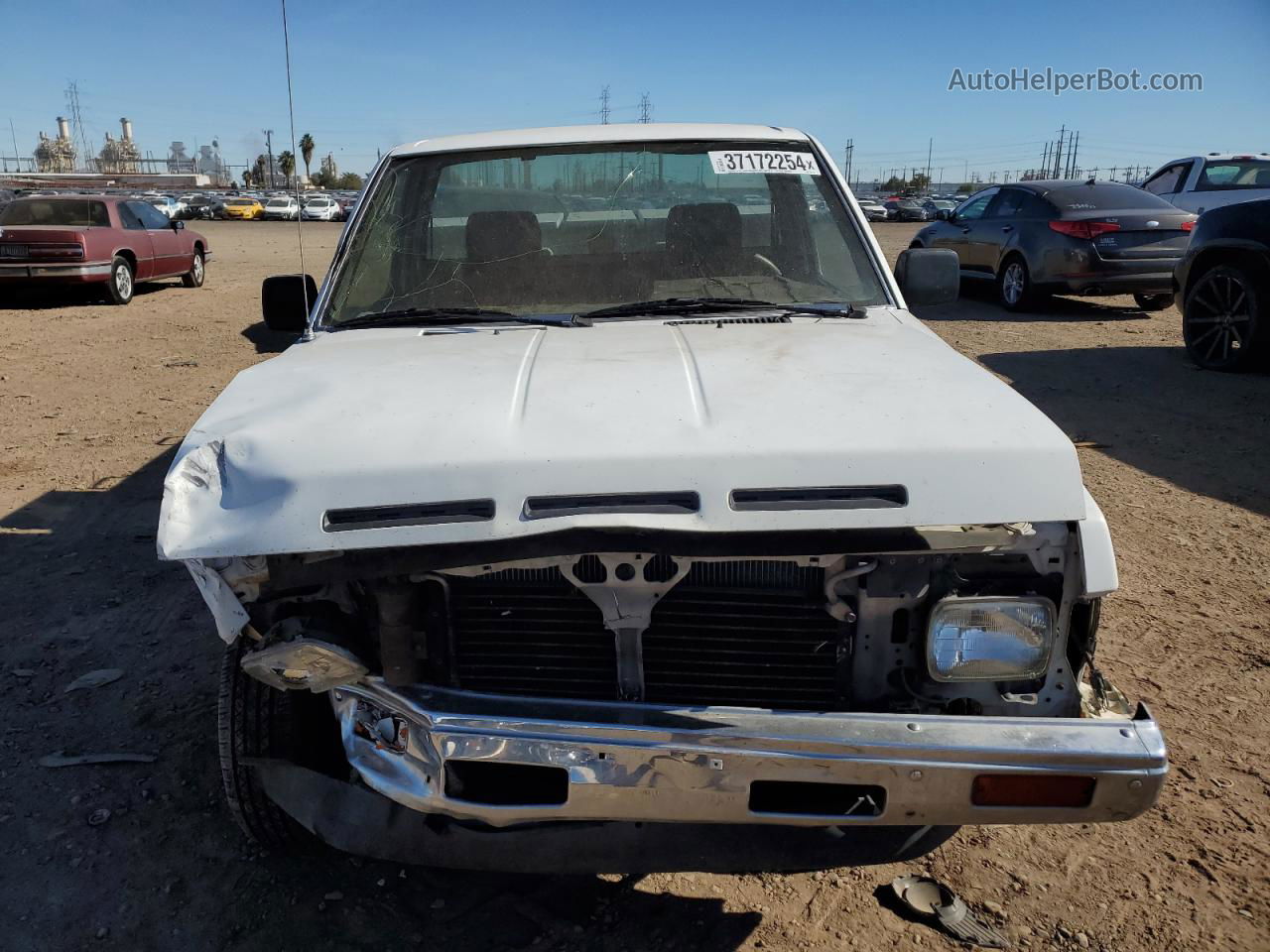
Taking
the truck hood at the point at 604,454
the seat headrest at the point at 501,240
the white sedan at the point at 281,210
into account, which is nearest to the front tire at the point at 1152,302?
the seat headrest at the point at 501,240

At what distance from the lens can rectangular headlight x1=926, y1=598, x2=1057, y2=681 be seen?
6.98 feet

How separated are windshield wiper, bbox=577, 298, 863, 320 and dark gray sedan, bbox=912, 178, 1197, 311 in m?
7.55

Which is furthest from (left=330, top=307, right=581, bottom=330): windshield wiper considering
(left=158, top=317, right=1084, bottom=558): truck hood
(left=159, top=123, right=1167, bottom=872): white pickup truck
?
(left=158, top=317, right=1084, bottom=558): truck hood

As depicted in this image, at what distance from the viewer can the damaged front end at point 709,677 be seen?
195 cm

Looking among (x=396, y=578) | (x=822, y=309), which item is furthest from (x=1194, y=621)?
(x=396, y=578)

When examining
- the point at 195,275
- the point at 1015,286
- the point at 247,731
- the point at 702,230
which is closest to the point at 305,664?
the point at 247,731

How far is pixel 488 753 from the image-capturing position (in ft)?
6.56

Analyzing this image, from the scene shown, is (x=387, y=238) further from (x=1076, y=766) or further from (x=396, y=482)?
(x=1076, y=766)

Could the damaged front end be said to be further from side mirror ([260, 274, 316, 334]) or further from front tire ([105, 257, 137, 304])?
front tire ([105, 257, 137, 304])

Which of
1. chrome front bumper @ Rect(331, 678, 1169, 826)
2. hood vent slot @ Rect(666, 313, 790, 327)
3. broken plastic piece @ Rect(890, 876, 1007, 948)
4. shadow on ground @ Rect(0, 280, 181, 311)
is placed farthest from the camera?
shadow on ground @ Rect(0, 280, 181, 311)

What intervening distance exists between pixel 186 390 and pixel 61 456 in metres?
2.01

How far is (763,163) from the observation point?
3.62m

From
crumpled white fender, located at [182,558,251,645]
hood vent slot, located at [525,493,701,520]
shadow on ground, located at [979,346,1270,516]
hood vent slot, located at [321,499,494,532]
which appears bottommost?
shadow on ground, located at [979,346,1270,516]

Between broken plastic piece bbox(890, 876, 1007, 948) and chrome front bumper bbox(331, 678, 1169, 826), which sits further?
broken plastic piece bbox(890, 876, 1007, 948)
